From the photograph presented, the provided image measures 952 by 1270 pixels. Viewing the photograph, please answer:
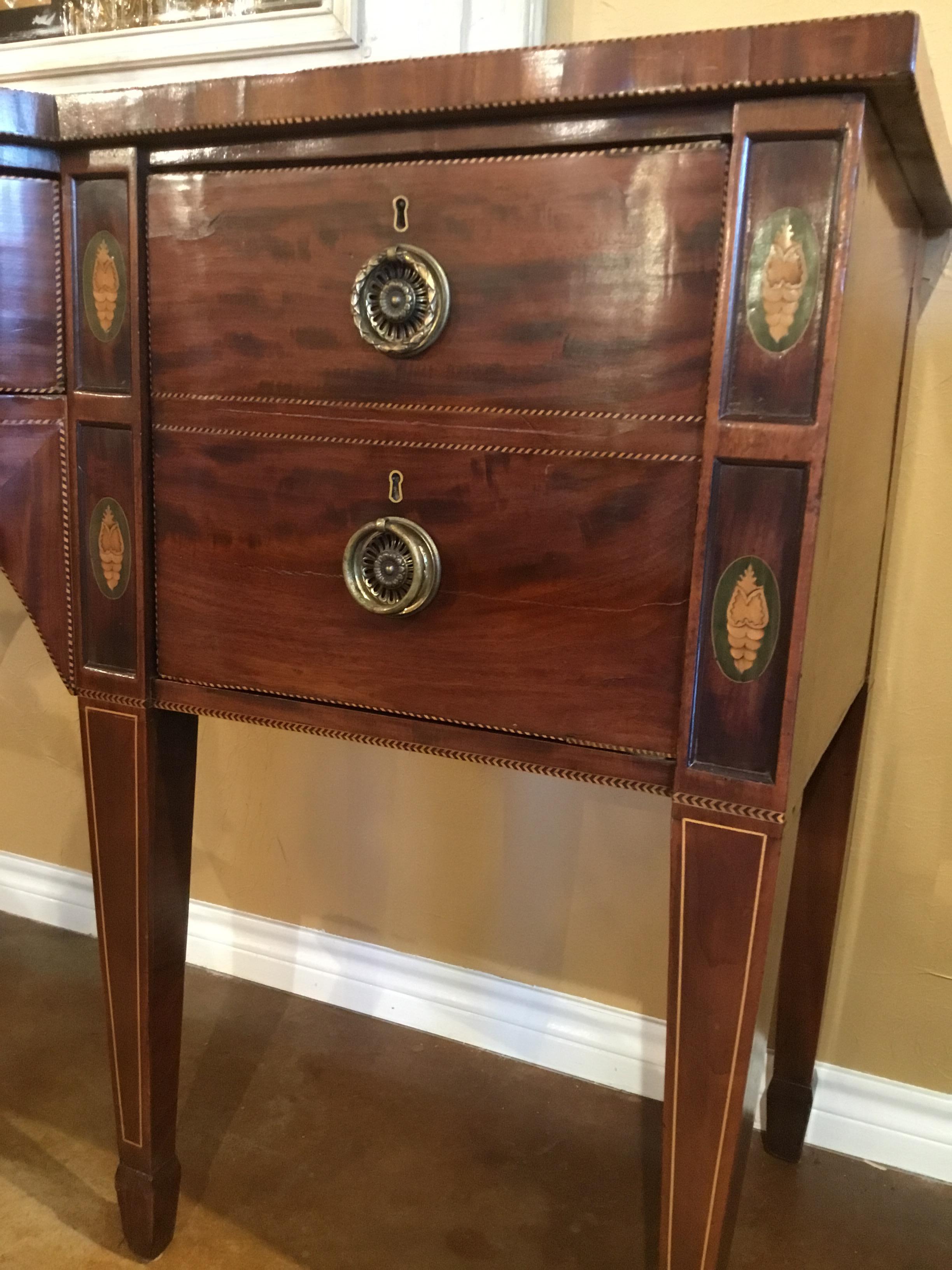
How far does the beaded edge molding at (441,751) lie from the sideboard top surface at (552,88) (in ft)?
1.31

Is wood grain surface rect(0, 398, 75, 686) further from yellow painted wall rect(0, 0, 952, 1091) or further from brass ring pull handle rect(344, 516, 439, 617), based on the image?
yellow painted wall rect(0, 0, 952, 1091)

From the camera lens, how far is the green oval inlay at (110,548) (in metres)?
0.76

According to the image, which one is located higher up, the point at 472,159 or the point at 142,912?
the point at 472,159

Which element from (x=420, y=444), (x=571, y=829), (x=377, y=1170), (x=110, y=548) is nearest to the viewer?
(x=420, y=444)

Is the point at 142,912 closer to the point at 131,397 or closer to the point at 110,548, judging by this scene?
the point at 110,548

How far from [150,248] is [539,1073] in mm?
1021

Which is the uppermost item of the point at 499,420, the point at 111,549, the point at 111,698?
the point at 499,420

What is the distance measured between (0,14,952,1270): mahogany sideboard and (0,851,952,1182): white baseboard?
1.80 feet

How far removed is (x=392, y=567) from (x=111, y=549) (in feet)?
0.80

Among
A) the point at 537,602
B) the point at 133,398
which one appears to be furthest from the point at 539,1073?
the point at 133,398

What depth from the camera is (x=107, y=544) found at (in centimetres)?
76

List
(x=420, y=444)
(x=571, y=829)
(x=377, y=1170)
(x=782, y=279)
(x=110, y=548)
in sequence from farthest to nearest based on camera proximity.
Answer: (x=571, y=829) < (x=377, y=1170) < (x=110, y=548) < (x=420, y=444) < (x=782, y=279)

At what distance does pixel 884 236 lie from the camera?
70cm

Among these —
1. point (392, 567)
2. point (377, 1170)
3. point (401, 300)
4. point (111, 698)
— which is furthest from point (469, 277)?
point (377, 1170)
